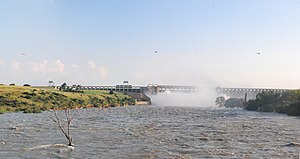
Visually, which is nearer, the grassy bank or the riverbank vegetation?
the grassy bank

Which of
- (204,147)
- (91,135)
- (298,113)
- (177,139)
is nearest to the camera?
(204,147)

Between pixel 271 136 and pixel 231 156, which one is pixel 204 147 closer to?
pixel 231 156

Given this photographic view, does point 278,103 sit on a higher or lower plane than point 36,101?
lower

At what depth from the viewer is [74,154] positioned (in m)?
→ 31.2

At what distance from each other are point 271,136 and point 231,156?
16937 millimetres

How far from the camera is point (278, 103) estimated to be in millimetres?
126938

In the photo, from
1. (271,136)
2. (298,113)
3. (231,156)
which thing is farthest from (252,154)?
(298,113)

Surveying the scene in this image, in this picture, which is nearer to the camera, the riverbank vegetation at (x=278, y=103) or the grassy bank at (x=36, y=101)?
the grassy bank at (x=36, y=101)

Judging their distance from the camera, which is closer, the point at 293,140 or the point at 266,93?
the point at 293,140

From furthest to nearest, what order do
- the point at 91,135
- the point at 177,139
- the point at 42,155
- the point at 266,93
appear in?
the point at 266,93, the point at 91,135, the point at 177,139, the point at 42,155

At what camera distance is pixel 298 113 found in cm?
9969

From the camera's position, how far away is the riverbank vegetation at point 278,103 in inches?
4165

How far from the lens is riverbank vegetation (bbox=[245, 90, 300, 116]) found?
105800 millimetres

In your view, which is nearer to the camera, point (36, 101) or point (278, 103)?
point (36, 101)
